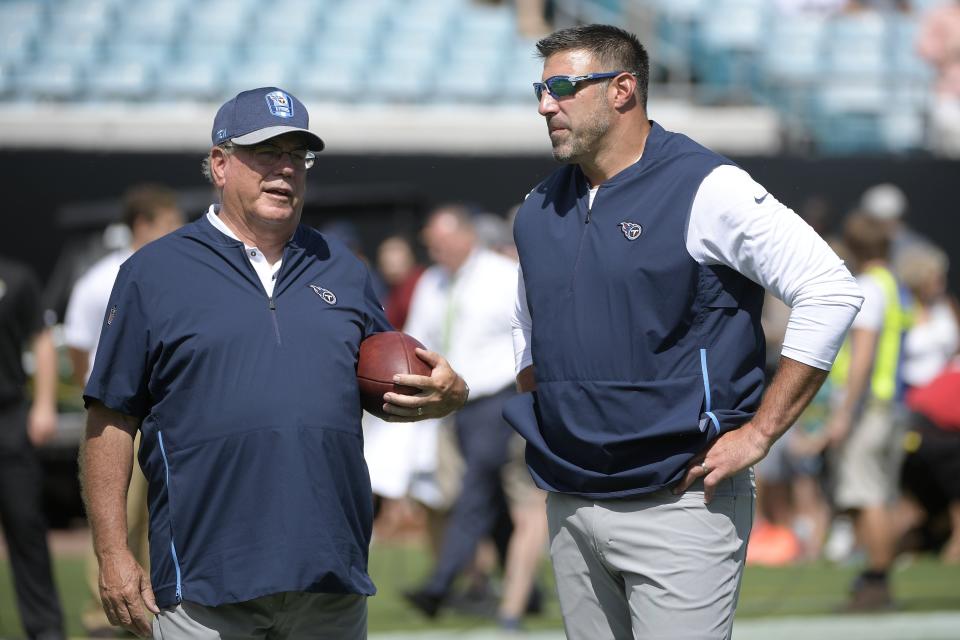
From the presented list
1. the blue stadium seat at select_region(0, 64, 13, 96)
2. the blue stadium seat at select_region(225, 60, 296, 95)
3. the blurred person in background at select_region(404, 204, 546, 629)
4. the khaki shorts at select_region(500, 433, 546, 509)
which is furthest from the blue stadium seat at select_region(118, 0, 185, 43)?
the khaki shorts at select_region(500, 433, 546, 509)

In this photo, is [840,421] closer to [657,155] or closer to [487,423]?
[487,423]

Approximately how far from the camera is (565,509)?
13.3 feet

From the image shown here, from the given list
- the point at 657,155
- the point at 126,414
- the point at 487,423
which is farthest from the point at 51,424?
the point at 657,155

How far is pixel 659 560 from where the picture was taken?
3.86 metres

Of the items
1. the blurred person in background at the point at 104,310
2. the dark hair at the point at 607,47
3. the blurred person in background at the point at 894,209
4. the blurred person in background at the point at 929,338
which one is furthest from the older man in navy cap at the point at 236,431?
the blurred person in background at the point at 894,209

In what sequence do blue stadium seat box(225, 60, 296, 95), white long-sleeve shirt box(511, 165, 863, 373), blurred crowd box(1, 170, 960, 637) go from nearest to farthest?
1. white long-sleeve shirt box(511, 165, 863, 373)
2. blurred crowd box(1, 170, 960, 637)
3. blue stadium seat box(225, 60, 296, 95)

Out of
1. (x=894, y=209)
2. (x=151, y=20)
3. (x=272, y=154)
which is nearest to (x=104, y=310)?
(x=272, y=154)

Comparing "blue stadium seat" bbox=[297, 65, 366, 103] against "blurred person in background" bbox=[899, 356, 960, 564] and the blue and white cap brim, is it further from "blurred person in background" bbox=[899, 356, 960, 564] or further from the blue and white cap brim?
the blue and white cap brim

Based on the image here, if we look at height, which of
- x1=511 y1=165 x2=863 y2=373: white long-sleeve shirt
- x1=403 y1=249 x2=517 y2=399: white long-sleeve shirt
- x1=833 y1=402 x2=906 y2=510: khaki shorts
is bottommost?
x1=833 y1=402 x2=906 y2=510: khaki shorts

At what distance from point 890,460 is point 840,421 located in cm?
52

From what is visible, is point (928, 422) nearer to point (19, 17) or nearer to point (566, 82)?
point (566, 82)

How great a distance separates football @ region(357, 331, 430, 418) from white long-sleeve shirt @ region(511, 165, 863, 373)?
0.85 meters

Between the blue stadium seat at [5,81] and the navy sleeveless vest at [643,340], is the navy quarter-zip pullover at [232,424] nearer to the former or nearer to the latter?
the navy sleeveless vest at [643,340]

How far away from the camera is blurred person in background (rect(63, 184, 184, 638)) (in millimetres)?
7277
